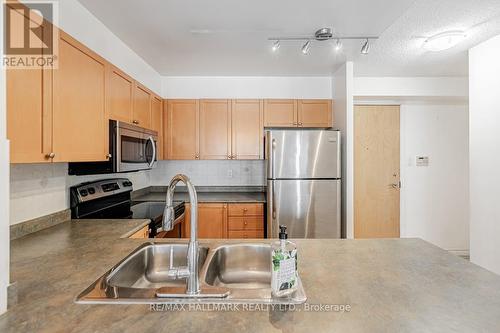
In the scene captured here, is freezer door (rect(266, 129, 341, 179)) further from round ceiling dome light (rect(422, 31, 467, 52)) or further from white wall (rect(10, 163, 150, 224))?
white wall (rect(10, 163, 150, 224))

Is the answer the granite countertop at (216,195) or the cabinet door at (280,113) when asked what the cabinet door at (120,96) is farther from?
the cabinet door at (280,113)

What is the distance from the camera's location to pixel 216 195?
136 inches

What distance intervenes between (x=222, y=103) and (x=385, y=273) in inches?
111

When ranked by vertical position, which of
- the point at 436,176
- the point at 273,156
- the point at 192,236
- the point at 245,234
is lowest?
the point at 245,234

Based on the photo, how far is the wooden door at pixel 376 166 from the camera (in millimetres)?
3748

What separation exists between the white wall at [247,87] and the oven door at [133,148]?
1.12 meters

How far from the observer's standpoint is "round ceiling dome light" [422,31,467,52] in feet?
7.26

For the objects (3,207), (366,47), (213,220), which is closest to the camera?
(3,207)

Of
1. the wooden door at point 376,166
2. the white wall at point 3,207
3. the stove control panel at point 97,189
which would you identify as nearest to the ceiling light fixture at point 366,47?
the wooden door at point 376,166

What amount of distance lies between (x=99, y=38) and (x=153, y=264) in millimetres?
1788

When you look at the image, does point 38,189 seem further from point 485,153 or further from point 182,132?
point 485,153

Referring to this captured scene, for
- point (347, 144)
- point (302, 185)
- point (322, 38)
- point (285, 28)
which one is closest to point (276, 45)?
point (285, 28)

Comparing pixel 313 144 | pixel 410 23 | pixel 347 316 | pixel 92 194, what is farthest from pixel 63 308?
pixel 410 23

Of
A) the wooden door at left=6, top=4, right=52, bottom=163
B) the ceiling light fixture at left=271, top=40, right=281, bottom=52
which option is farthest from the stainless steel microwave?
the ceiling light fixture at left=271, top=40, right=281, bottom=52
